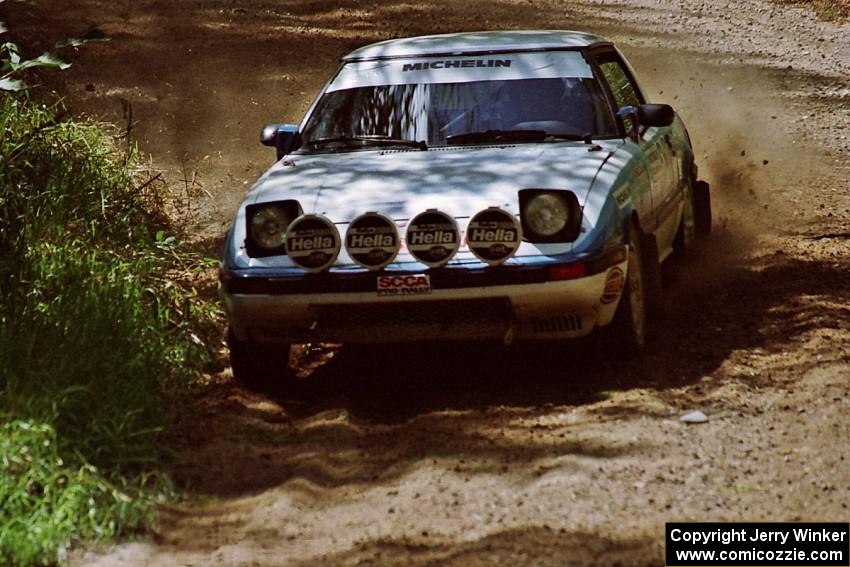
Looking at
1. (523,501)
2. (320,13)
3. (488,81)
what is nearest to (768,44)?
(320,13)

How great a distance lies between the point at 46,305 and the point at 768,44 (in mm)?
13753

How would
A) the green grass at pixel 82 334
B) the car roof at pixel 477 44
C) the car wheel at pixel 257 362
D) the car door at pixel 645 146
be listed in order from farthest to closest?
the car roof at pixel 477 44, the car door at pixel 645 146, the car wheel at pixel 257 362, the green grass at pixel 82 334

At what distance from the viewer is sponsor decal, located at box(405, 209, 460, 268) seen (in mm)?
6473

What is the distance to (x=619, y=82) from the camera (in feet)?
28.5

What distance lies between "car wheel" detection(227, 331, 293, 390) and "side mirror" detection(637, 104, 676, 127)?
7.75ft

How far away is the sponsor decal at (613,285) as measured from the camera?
263 inches

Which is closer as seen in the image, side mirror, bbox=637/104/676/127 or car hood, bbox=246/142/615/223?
car hood, bbox=246/142/615/223

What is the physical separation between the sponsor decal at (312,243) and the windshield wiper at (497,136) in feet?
4.42

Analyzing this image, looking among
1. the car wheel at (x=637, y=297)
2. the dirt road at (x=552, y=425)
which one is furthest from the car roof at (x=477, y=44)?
the dirt road at (x=552, y=425)

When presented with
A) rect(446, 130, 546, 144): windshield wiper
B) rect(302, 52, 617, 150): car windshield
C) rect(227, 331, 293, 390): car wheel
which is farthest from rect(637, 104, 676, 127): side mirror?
rect(227, 331, 293, 390): car wheel

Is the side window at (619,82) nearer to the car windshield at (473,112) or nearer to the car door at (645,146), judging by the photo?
the car door at (645,146)

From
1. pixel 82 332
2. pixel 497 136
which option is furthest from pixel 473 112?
pixel 82 332

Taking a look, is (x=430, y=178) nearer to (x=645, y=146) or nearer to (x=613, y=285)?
(x=613, y=285)

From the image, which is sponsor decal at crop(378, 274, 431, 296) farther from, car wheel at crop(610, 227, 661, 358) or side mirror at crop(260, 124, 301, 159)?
side mirror at crop(260, 124, 301, 159)
